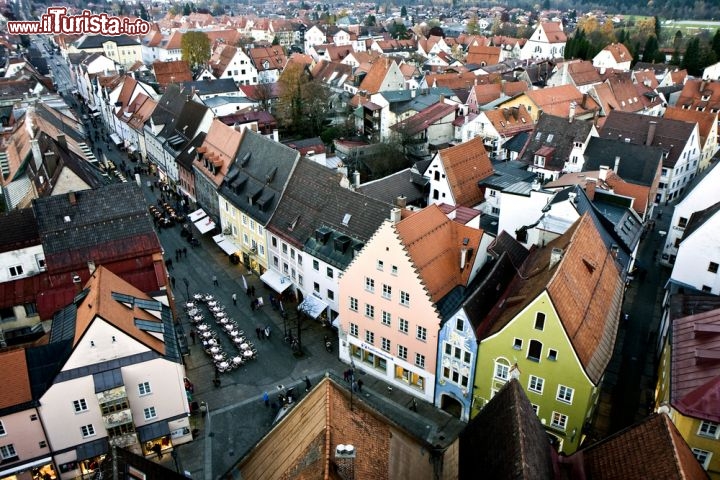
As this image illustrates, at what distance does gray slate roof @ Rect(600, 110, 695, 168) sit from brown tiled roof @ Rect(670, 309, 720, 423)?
4744 cm

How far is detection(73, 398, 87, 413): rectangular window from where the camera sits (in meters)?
34.0

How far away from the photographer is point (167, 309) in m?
42.6

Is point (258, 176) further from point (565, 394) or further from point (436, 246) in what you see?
point (565, 394)

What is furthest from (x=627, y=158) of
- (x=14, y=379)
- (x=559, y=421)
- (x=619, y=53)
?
(x=619, y=53)

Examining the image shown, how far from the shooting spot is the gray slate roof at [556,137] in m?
70.7

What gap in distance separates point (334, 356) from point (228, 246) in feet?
74.0

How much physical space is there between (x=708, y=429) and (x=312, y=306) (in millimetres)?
31907

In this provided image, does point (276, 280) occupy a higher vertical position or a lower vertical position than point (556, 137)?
lower

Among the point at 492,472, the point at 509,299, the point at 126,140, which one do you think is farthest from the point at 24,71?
the point at 492,472

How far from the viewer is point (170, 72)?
123938 mm

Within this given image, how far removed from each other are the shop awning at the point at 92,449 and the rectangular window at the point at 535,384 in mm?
27171

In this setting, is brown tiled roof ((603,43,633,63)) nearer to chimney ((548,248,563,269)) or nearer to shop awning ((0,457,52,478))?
chimney ((548,248,563,269))

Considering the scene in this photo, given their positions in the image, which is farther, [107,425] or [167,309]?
[167,309]

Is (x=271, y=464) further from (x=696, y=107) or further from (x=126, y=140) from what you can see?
(x=696, y=107)
